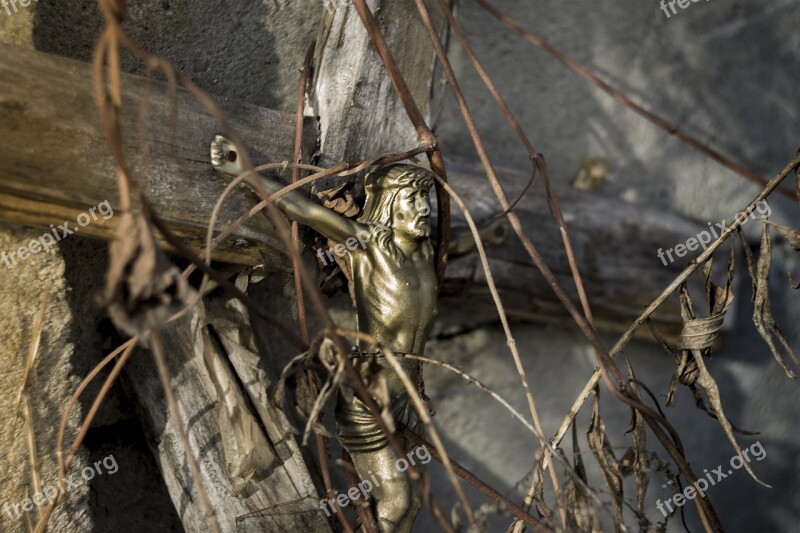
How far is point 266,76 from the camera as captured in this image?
118cm

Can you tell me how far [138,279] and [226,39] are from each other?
0.64 m

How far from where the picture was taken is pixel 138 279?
60cm

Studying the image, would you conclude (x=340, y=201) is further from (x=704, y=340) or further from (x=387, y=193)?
(x=704, y=340)

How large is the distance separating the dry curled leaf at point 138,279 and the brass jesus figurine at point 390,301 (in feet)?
1.23

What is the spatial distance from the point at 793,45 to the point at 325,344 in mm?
1259

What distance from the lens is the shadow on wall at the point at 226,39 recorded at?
108cm

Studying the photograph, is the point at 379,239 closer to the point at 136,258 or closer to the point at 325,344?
the point at 325,344

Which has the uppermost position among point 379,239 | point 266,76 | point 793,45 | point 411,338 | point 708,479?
point 266,76

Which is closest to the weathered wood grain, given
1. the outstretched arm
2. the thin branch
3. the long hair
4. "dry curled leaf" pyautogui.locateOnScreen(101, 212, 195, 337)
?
the outstretched arm

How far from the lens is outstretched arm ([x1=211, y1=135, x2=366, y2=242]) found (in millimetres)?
965

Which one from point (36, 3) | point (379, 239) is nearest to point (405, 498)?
point (379, 239)

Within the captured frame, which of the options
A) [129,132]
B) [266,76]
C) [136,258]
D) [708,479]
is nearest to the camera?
[136,258]

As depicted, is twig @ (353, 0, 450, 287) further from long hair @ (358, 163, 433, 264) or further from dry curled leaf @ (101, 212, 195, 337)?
dry curled leaf @ (101, 212, 195, 337)

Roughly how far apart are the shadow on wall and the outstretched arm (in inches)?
8.0
